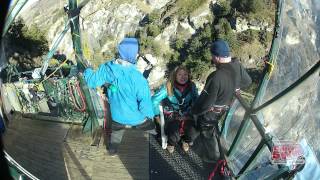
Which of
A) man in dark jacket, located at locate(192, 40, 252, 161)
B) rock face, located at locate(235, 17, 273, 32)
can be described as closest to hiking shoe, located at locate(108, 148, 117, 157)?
man in dark jacket, located at locate(192, 40, 252, 161)

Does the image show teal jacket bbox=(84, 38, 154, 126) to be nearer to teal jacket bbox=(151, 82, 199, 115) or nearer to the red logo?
teal jacket bbox=(151, 82, 199, 115)

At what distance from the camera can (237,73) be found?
5.03 metres

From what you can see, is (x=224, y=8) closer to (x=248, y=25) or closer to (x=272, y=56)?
(x=248, y=25)

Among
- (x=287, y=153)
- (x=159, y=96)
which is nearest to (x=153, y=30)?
(x=159, y=96)

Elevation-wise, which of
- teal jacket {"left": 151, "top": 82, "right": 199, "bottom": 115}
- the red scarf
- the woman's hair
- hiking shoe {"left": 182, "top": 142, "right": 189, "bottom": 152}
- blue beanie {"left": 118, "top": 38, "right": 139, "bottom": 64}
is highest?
blue beanie {"left": 118, "top": 38, "right": 139, "bottom": 64}

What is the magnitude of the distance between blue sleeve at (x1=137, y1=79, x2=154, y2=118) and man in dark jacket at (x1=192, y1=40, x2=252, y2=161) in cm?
49

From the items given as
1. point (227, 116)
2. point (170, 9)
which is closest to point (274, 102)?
point (227, 116)

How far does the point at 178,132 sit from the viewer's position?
557 centimetres

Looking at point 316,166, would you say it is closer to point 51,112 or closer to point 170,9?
point 51,112

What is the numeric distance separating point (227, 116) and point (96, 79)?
160cm

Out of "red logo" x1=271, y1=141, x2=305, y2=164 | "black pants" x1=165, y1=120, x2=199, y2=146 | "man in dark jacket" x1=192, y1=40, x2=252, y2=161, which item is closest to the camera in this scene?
"red logo" x1=271, y1=141, x2=305, y2=164

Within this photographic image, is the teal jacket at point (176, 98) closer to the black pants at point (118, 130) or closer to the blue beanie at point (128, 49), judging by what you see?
the black pants at point (118, 130)

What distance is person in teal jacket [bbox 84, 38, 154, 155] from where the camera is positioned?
15.7 ft

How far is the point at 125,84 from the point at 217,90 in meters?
0.90
